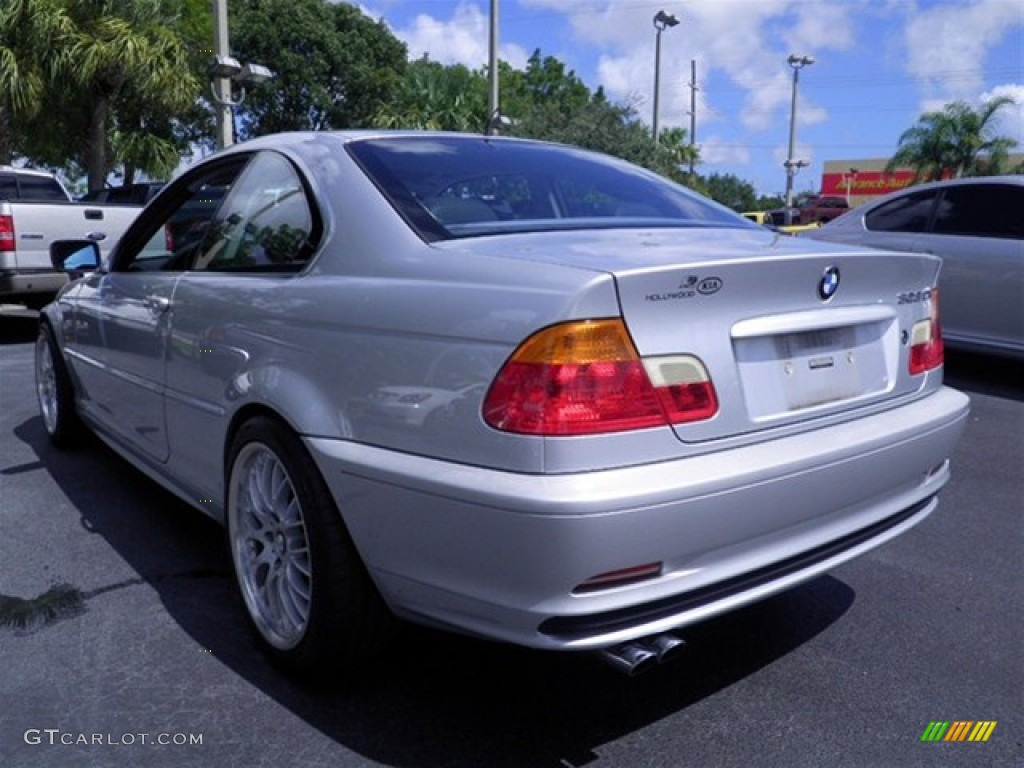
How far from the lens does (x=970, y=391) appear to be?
22.1ft

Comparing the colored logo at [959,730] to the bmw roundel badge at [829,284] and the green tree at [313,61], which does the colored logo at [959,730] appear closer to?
the bmw roundel badge at [829,284]

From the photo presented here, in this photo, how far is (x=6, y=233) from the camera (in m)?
8.47

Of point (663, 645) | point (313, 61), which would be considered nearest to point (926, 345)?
point (663, 645)

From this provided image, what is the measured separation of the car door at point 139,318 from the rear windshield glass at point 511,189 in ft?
2.62

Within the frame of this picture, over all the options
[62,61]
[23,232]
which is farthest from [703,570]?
[62,61]

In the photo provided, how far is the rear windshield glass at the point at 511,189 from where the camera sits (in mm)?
2615

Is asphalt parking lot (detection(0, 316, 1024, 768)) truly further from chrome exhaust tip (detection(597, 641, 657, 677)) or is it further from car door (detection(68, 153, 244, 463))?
car door (detection(68, 153, 244, 463))

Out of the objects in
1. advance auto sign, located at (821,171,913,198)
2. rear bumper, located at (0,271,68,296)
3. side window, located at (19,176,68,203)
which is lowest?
rear bumper, located at (0,271,68,296)

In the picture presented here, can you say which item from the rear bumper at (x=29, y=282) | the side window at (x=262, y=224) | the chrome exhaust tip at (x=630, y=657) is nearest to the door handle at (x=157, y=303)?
the side window at (x=262, y=224)

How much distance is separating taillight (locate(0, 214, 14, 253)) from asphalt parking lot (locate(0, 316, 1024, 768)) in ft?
18.9

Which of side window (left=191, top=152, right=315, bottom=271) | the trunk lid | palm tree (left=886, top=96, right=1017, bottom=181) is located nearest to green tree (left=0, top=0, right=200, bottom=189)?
side window (left=191, top=152, right=315, bottom=271)

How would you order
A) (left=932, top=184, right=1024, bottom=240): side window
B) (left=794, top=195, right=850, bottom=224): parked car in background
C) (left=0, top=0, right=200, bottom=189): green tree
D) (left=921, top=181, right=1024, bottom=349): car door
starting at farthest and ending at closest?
(left=794, top=195, right=850, bottom=224): parked car in background < (left=0, top=0, right=200, bottom=189): green tree < (left=932, top=184, right=1024, bottom=240): side window < (left=921, top=181, right=1024, bottom=349): car door

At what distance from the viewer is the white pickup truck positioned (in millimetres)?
8469

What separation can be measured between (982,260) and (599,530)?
592 cm
